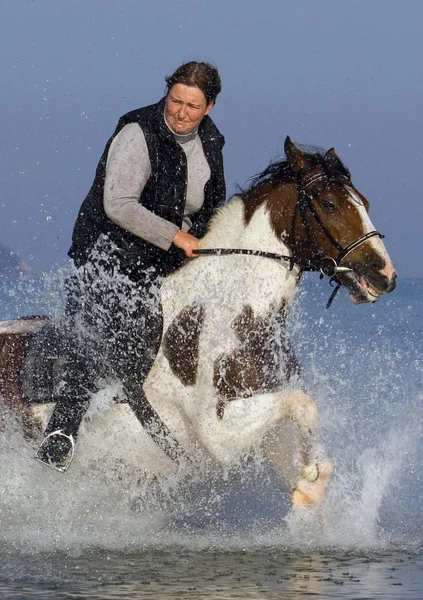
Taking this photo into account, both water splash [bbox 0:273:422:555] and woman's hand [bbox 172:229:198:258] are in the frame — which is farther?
water splash [bbox 0:273:422:555]

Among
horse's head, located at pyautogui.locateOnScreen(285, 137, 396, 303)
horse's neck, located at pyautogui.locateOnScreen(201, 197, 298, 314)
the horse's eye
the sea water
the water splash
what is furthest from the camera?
the water splash

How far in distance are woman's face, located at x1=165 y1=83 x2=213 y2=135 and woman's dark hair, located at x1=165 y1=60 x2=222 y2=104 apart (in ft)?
0.12

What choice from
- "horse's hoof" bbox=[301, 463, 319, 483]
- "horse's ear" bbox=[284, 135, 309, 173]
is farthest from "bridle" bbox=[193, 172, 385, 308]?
"horse's hoof" bbox=[301, 463, 319, 483]

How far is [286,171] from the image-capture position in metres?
7.97

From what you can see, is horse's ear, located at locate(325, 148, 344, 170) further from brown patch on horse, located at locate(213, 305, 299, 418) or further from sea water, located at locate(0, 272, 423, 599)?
brown patch on horse, located at locate(213, 305, 299, 418)

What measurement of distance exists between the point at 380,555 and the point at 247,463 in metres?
1.02

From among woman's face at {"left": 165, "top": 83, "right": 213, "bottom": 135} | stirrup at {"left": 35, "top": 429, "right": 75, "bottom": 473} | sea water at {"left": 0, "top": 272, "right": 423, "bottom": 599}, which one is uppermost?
woman's face at {"left": 165, "top": 83, "right": 213, "bottom": 135}

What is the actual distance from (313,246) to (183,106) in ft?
4.00

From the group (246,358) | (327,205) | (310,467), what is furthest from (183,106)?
(310,467)

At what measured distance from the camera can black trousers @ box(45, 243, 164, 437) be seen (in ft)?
26.2

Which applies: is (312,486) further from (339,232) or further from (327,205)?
(327,205)

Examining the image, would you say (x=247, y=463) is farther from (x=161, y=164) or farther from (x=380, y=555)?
(x=161, y=164)

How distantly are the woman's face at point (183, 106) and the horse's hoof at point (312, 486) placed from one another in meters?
2.30

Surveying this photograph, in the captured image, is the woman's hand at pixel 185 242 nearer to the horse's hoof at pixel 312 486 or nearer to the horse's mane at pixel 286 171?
the horse's mane at pixel 286 171
